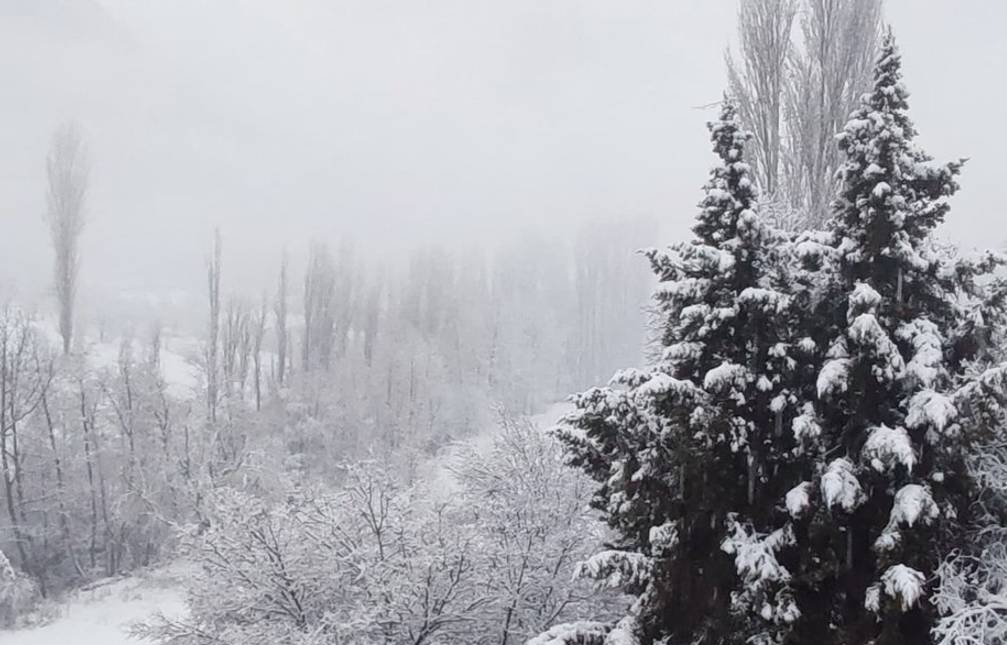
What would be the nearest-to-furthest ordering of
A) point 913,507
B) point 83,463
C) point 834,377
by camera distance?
1. point 913,507
2. point 834,377
3. point 83,463

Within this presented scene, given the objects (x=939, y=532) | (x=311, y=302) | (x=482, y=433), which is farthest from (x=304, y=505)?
(x=311, y=302)

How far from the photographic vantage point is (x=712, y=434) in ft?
19.6

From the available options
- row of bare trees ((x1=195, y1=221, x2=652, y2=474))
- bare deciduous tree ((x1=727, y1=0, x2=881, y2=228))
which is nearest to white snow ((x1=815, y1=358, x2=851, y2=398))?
bare deciduous tree ((x1=727, y1=0, x2=881, y2=228))

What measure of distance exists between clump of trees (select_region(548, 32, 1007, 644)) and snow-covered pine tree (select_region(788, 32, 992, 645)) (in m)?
0.02

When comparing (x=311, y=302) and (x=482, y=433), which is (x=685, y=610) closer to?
(x=482, y=433)

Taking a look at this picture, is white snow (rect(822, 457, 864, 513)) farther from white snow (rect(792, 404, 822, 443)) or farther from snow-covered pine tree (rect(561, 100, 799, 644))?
snow-covered pine tree (rect(561, 100, 799, 644))

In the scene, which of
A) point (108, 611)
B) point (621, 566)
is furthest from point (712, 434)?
point (108, 611)

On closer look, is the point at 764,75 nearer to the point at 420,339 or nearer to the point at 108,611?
the point at 108,611

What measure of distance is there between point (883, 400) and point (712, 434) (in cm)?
147

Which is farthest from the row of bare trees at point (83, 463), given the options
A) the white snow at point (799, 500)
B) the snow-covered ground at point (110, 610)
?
the white snow at point (799, 500)

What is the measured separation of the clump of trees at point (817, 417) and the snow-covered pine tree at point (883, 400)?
2cm

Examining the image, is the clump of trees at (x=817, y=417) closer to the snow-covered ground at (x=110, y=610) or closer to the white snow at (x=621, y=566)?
the white snow at (x=621, y=566)

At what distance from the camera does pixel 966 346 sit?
234 inches

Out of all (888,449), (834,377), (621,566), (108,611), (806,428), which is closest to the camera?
(888,449)
